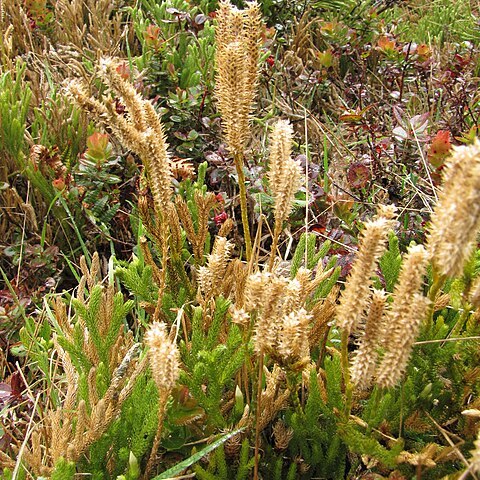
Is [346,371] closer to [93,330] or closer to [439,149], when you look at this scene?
[93,330]

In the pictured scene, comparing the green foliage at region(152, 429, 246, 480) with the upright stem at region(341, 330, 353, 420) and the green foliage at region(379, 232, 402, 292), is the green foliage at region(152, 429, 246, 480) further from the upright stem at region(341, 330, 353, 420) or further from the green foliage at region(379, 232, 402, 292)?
the green foliage at region(379, 232, 402, 292)

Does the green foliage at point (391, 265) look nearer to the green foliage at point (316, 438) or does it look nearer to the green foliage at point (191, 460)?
the green foliage at point (316, 438)

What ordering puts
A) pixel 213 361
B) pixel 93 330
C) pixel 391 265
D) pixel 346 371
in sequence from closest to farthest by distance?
pixel 346 371, pixel 213 361, pixel 93 330, pixel 391 265

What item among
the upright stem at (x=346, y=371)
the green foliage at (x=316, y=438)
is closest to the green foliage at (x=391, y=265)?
the green foliage at (x=316, y=438)

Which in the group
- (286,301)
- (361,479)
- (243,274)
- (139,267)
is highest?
(286,301)

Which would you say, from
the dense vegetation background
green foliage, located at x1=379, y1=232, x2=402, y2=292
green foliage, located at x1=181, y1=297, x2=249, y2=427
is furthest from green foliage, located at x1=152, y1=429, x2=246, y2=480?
green foliage, located at x1=379, y1=232, x2=402, y2=292

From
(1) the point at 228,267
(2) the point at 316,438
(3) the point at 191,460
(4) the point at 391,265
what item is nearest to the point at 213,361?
(3) the point at 191,460

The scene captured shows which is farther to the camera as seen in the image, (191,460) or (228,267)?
(228,267)

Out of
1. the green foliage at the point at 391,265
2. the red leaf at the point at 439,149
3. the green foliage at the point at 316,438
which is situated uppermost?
the red leaf at the point at 439,149

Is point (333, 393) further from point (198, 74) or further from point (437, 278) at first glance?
point (198, 74)

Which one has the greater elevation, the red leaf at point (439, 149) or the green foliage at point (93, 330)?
the red leaf at point (439, 149)

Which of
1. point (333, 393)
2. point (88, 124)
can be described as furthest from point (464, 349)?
point (88, 124)
